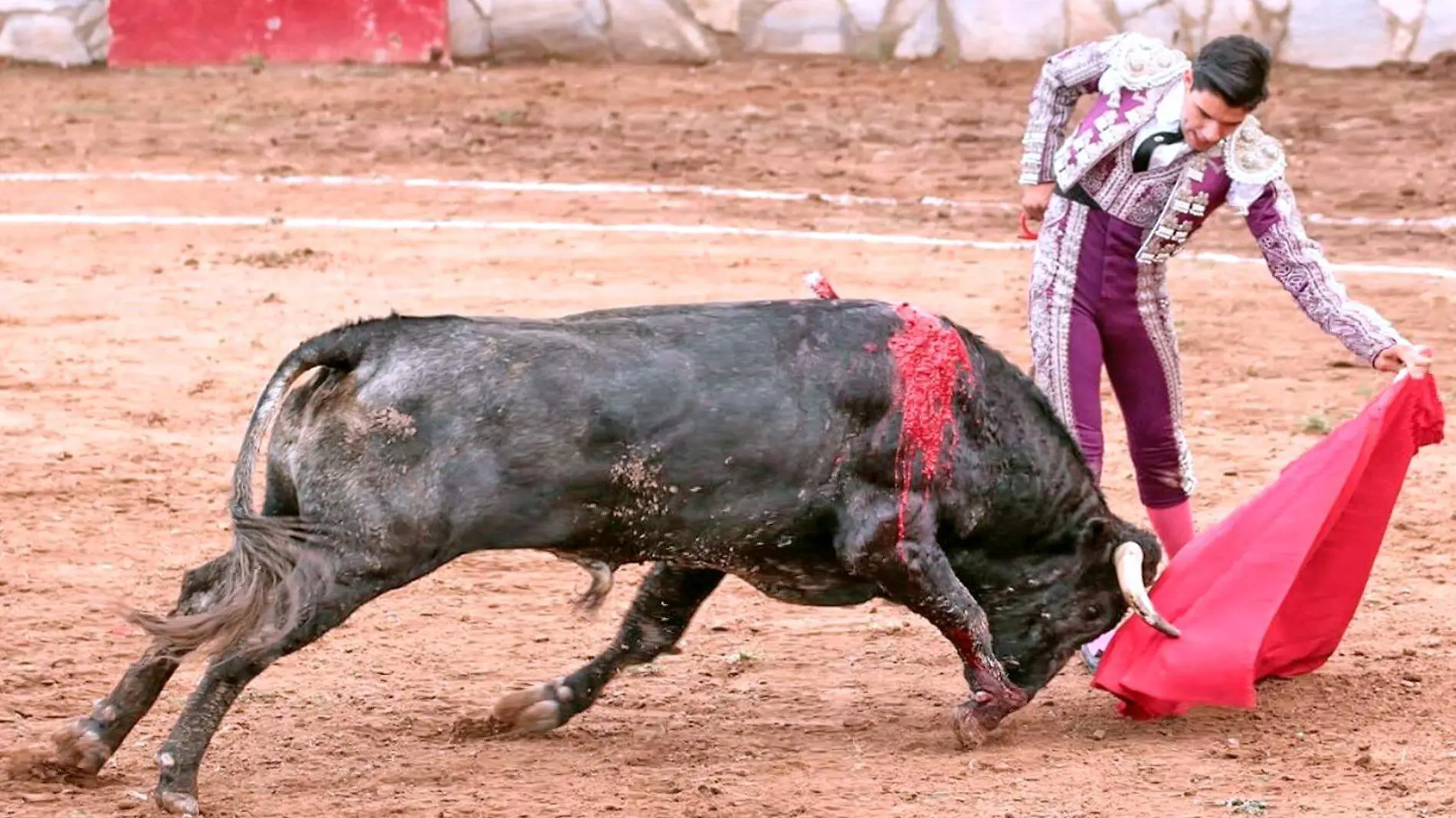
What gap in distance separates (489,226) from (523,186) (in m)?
1.05

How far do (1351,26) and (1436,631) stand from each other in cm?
945

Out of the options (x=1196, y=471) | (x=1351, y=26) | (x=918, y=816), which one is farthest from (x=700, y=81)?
(x=918, y=816)

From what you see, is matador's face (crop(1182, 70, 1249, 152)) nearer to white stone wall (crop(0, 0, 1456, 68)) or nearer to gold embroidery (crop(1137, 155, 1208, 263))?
gold embroidery (crop(1137, 155, 1208, 263))

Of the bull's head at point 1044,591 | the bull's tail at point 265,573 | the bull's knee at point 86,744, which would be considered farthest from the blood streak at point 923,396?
the bull's knee at point 86,744

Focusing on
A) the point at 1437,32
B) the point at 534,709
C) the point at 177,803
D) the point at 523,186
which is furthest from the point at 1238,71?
the point at 1437,32

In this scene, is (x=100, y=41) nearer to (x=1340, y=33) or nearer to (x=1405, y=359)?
(x=1340, y=33)

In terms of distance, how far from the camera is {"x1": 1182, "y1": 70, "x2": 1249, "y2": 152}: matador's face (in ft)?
16.2

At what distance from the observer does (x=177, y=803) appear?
173 inches

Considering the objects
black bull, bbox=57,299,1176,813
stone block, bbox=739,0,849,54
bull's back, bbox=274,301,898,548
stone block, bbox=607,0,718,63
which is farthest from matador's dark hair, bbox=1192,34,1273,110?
stone block, bbox=607,0,718,63

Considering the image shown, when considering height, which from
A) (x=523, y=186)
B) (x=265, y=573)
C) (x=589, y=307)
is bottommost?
(x=523, y=186)

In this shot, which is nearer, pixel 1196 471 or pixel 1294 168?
pixel 1196 471

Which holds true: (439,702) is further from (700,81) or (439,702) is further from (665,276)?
(700,81)

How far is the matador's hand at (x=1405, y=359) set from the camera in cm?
514

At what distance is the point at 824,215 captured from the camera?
11.7 meters
